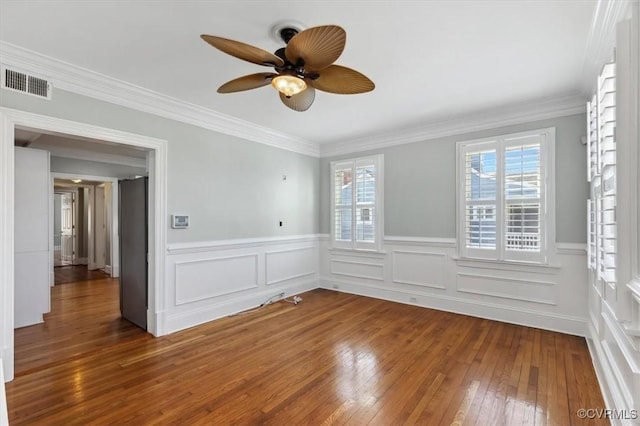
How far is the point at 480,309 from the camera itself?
13.6ft

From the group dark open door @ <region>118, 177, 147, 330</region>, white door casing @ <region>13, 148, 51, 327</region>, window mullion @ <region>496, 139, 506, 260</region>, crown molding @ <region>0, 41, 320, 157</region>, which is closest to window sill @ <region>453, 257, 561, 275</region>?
window mullion @ <region>496, 139, 506, 260</region>

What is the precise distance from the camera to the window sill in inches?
145

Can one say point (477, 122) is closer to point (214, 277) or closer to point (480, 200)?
point (480, 200)

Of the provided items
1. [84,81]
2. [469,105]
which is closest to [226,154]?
[84,81]

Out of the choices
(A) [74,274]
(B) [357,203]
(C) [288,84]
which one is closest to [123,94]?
(C) [288,84]

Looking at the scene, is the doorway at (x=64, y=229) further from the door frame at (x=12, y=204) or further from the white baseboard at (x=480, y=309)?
the white baseboard at (x=480, y=309)

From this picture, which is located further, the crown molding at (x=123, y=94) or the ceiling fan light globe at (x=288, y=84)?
the crown molding at (x=123, y=94)

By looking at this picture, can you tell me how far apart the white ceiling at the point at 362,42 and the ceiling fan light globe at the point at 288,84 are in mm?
417

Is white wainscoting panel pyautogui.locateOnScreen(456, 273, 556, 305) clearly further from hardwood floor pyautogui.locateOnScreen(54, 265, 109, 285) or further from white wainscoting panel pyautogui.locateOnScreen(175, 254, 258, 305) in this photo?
hardwood floor pyautogui.locateOnScreen(54, 265, 109, 285)

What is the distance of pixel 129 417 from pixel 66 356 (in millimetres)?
1504

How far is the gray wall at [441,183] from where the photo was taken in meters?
3.54

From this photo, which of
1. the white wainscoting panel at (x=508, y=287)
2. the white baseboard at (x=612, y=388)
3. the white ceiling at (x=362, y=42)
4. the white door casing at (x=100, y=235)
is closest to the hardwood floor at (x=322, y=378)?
the white baseboard at (x=612, y=388)

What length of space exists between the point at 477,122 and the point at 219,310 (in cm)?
437

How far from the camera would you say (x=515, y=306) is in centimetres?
392
